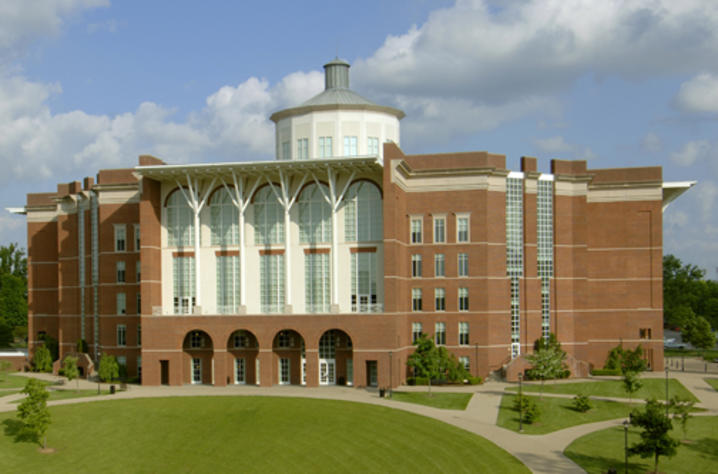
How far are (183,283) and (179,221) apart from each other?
5.16 meters

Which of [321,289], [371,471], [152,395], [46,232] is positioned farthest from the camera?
[46,232]

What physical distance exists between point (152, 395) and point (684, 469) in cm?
3556

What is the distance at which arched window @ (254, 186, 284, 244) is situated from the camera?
60750 millimetres

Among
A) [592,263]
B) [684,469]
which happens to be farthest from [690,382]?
[684,469]

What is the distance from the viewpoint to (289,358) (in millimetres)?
60062

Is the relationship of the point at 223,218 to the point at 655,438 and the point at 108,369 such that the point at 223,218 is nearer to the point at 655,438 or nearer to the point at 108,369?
the point at 108,369

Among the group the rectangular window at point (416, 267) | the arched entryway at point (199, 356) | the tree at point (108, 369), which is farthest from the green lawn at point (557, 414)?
the tree at point (108, 369)

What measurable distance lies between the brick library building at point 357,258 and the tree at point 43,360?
5340mm

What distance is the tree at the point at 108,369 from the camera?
60281mm

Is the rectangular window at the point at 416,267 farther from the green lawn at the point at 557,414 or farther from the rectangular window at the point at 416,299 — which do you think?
the green lawn at the point at 557,414

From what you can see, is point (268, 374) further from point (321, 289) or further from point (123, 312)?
point (123, 312)

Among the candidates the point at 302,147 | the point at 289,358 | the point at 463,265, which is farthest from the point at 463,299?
the point at 302,147

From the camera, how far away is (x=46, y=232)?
257 ft

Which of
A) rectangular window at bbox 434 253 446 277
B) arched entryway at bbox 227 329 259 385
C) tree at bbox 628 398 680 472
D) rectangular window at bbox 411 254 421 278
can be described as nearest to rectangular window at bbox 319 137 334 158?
rectangular window at bbox 411 254 421 278
